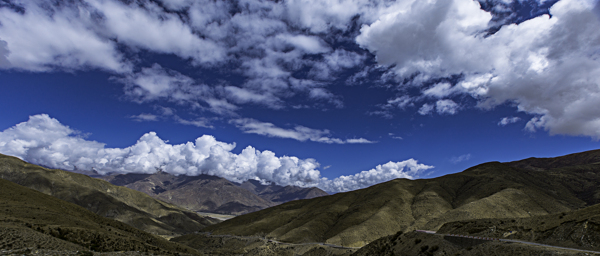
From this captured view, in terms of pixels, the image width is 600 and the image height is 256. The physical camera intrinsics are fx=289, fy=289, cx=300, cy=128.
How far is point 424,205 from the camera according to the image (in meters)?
128

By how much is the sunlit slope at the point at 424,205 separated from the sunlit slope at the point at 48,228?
63056mm

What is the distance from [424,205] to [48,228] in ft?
415

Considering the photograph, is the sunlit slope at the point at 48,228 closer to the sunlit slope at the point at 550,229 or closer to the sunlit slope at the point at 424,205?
the sunlit slope at the point at 550,229

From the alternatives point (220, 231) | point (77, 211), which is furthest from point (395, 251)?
point (220, 231)

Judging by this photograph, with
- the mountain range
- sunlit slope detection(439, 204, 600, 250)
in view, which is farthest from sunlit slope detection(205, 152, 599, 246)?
sunlit slope detection(439, 204, 600, 250)

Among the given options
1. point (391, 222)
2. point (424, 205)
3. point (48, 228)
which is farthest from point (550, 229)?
point (424, 205)

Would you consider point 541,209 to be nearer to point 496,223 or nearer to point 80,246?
point 496,223

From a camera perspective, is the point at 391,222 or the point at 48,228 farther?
the point at 391,222

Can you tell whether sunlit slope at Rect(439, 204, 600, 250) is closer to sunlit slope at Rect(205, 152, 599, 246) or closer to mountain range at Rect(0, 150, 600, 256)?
mountain range at Rect(0, 150, 600, 256)

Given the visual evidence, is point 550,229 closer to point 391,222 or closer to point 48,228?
point 48,228

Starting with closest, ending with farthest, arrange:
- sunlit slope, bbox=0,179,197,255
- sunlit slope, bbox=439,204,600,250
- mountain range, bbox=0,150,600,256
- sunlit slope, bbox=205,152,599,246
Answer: sunlit slope, bbox=439,204,600,250 → mountain range, bbox=0,150,600,256 → sunlit slope, bbox=0,179,197,255 → sunlit slope, bbox=205,152,599,246

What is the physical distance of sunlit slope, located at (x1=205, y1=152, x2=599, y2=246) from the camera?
4058 inches

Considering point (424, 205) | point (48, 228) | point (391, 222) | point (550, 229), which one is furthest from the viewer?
point (424, 205)

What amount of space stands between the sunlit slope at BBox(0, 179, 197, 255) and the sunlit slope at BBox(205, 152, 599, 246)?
63.1 meters
